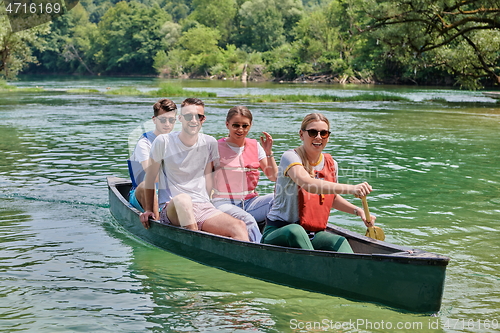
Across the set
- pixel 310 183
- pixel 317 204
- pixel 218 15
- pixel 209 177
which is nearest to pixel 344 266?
pixel 317 204

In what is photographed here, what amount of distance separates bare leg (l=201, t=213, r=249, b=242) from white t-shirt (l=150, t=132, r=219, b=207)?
270 mm

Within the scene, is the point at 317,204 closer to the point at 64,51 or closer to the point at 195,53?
the point at 195,53

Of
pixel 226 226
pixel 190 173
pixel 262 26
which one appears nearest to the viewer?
pixel 226 226

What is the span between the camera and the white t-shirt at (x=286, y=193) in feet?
16.5

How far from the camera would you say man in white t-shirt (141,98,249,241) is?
5848 millimetres

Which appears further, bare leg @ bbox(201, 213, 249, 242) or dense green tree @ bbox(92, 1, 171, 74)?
dense green tree @ bbox(92, 1, 171, 74)

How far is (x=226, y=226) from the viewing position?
5828 mm

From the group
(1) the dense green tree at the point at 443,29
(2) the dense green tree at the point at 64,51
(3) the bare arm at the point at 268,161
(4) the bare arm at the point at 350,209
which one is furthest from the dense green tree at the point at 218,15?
(4) the bare arm at the point at 350,209

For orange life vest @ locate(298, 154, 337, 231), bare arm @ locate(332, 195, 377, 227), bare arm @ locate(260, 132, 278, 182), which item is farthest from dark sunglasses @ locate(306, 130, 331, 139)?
bare arm @ locate(260, 132, 278, 182)

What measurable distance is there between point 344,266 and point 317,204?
0.59 m

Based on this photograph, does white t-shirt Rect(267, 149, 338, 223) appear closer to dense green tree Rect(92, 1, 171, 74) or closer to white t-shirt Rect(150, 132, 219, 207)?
white t-shirt Rect(150, 132, 219, 207)

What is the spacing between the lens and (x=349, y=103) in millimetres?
30188

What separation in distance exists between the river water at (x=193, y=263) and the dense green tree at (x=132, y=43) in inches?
3187

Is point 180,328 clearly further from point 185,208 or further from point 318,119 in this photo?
point 318,119
